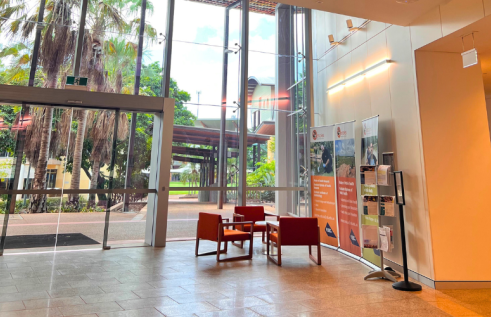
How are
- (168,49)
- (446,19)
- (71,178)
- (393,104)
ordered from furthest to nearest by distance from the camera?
(168,49) < (71,178) < (393,104) < (446,19)

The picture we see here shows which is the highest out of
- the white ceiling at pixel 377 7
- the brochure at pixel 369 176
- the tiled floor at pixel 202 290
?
the white ceiling at pixel 377 7

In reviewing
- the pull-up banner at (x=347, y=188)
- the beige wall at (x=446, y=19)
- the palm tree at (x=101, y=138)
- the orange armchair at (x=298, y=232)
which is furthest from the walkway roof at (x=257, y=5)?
the orange armchair at (x=298, y=232)

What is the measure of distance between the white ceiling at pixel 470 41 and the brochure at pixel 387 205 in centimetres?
237

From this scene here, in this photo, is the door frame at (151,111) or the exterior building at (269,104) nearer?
the exterior building at (269,104)

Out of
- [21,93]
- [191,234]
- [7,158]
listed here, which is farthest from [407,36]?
[7,158]

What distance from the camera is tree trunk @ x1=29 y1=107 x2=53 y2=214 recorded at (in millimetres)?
6086

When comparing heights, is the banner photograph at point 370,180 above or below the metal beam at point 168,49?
below

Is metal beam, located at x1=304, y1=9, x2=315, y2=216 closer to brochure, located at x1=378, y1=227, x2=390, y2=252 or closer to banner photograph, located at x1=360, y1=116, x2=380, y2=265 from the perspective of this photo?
banner photograph, located at x1=360, y1=116, x2=380, y2=265

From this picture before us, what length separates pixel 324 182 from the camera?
694 cm

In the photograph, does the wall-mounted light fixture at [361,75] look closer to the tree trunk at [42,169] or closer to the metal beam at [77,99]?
the metal beam at [77,99]

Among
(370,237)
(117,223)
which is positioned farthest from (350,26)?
(117,223)

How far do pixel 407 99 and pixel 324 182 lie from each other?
8.76ft

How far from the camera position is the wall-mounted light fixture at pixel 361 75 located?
5.48 m

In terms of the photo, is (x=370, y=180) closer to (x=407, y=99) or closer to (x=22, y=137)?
(x=407, y=99)
